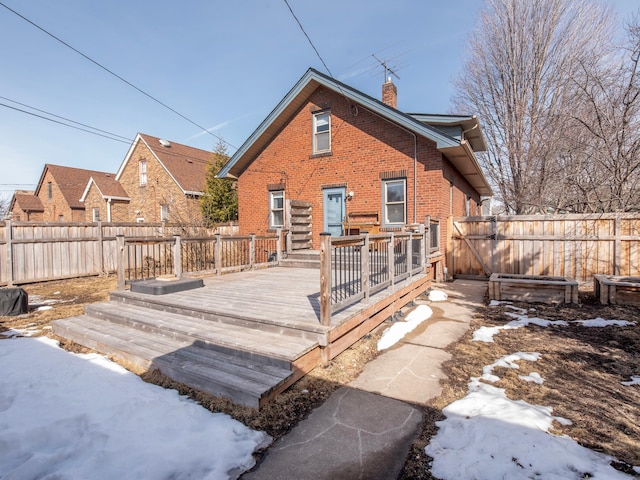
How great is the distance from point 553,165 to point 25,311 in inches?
695

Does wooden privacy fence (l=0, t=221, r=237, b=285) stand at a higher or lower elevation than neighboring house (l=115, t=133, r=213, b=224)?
lower

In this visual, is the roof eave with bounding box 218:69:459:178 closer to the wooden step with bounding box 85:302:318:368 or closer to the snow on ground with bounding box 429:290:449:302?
the snow on ground with bounding box 429:290:449:302

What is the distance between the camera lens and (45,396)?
313cm

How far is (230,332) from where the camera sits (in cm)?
403

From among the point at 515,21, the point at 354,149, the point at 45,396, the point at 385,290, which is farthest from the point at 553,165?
the point at 45,396

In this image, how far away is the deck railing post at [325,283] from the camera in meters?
3.73

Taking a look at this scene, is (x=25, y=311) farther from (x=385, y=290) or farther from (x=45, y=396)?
(x=385, y=290)

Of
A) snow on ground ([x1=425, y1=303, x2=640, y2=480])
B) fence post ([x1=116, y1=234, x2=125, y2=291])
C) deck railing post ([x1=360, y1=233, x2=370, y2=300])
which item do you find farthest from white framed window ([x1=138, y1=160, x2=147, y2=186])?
snow on ground ([x1=425, y1=303, x2=640, y2=480])

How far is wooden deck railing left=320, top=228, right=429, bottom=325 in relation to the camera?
3.77 metres

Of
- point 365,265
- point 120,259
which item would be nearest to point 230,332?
point 365,265

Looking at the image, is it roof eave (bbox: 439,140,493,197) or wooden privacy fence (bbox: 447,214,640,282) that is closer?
wooden privacy fence (bbox: 447,214,640,282)

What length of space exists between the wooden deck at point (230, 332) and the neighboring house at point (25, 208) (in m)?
31.0

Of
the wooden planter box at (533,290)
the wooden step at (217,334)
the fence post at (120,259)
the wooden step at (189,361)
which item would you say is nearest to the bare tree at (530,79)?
the wooden planter box at (533,290)

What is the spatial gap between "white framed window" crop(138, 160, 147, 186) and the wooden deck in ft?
63.4
